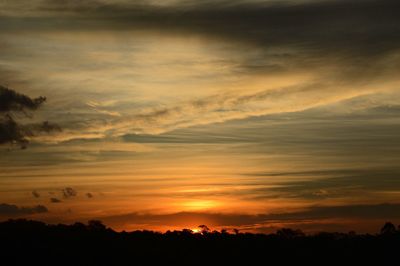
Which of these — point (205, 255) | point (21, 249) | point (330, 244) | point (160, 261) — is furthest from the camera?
point (330, 244)

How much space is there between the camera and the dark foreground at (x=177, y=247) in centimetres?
5881

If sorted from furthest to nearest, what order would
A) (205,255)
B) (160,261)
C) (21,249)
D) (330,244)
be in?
1. (330,244)
2. (205,255)
3. (160,261)
4. (21,249)

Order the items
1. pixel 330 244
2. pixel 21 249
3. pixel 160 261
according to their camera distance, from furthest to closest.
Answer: pixel 330 244 < pixel 160 261 < pixel 21 249

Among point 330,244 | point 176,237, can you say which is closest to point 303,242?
point 330,244

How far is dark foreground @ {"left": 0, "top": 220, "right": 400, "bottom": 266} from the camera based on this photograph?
5881 cm

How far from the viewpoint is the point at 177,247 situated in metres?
68.5

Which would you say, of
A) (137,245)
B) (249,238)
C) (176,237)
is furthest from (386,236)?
(137,245)

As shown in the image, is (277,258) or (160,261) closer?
(160,261)

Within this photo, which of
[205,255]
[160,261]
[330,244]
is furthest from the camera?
[330,244]

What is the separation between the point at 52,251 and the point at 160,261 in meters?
8.47

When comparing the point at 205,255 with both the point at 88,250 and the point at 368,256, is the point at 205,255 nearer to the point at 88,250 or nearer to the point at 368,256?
the point at 88,250

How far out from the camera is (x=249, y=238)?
75.7m

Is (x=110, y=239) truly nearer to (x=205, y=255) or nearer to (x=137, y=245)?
(x=137, y=245)

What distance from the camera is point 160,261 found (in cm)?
6144
